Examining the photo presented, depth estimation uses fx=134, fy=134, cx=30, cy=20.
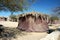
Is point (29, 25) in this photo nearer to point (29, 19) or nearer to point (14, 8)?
point (29, 19)

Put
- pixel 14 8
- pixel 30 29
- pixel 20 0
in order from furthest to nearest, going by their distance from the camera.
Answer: pixel 30 29 → pixel 14 8 → pixel 20 0

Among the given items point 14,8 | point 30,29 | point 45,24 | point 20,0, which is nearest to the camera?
point 20,0

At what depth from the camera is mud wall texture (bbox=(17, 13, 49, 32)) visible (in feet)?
65.4

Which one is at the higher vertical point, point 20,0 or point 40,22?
point 20,0

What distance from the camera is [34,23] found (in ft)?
66.7

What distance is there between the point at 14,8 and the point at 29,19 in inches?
294

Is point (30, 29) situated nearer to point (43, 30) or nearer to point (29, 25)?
point (29, 25)

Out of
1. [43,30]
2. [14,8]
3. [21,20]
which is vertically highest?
[14,8]

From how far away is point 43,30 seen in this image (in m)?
20.3

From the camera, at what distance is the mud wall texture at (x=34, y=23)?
65.4ft

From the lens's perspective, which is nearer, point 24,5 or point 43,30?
point 24,5

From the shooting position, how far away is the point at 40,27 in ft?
66.7

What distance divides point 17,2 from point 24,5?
1102mm

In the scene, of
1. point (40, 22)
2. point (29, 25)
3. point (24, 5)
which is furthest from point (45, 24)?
point (24, 5)
